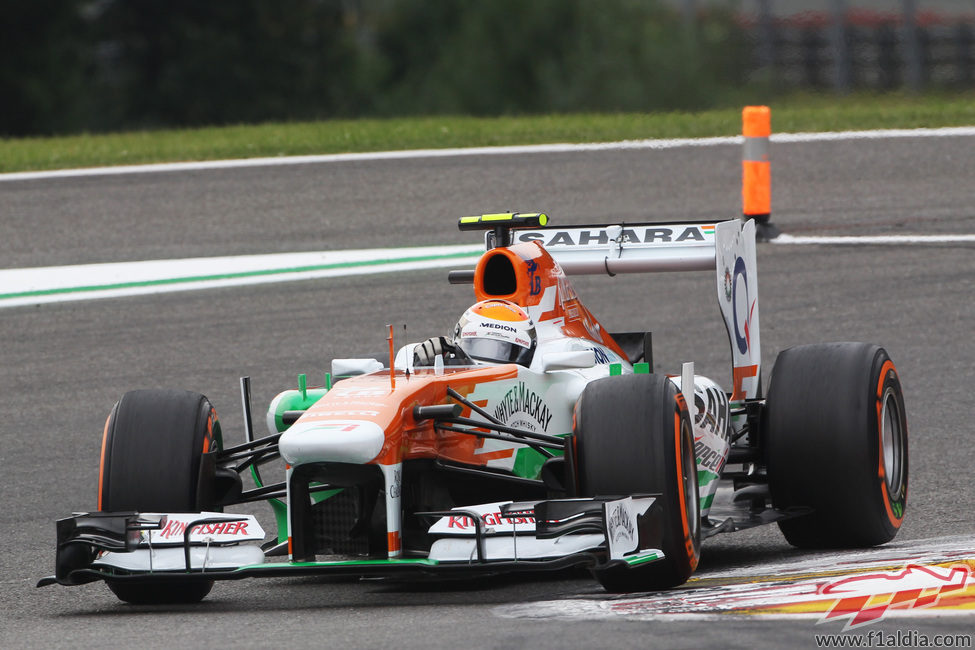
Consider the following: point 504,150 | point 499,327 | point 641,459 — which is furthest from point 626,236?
point 504,150

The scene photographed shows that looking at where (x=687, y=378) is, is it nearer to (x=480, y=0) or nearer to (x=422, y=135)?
(x=422, y=135)

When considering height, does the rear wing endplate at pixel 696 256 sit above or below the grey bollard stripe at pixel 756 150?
below

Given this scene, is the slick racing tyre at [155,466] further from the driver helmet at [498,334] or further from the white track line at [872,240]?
the white track line at [872,240]

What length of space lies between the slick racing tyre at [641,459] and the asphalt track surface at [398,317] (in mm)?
290

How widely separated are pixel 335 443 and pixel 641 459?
1.11 m

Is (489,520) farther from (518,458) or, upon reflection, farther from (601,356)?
(601,356)

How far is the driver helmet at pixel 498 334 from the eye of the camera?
726 cm

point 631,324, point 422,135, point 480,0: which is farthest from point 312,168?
point 480,0

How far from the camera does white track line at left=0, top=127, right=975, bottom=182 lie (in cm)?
1688

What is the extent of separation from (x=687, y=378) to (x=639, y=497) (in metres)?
0.86

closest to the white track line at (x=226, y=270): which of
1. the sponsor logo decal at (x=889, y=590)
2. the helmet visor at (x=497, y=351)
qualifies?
the helmet visor at (x=497, y=351)

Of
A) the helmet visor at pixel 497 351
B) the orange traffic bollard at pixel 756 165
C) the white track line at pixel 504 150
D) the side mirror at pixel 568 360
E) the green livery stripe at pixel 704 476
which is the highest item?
the white track line at pixel 504 150

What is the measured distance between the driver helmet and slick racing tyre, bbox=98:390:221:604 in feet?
4.07

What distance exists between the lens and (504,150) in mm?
17156
